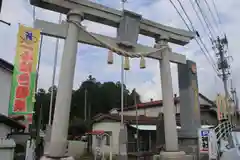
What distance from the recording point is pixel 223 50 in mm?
19266

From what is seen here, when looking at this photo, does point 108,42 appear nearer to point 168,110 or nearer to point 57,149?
point 168,110

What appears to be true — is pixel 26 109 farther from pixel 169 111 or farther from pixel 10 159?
pixel 169 111

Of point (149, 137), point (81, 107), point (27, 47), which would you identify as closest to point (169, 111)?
point (27, 47)

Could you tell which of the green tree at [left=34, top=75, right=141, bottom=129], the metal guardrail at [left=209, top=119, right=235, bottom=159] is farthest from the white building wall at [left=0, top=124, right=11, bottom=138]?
the green tree at [left=34, top=75, right=141, bottom=129]

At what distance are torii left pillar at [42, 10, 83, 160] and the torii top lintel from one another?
0.31 metres

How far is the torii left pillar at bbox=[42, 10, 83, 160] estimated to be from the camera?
659cm

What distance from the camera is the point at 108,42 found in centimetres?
833

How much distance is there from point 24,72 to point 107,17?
136 inches

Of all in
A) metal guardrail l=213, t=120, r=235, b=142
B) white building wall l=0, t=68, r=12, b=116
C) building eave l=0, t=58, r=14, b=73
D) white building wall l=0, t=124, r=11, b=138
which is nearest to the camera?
metal guardrail l=213, t=120, r=235, b=142

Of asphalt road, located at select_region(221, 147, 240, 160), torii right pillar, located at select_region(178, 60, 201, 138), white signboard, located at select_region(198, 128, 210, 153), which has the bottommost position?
asphalt road, located at select_region(221, 147, 240, 160)

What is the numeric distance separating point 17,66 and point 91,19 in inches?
117

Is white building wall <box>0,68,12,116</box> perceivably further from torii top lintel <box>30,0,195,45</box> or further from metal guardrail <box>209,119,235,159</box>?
metal guardrail <box>209,119,235,159</box>

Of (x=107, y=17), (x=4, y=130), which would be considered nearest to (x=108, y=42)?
(x=107, y=17)

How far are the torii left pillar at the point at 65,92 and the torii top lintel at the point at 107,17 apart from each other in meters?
0.31
